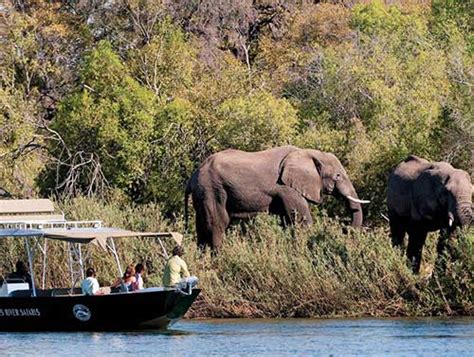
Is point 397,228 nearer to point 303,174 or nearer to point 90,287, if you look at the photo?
point 303,174

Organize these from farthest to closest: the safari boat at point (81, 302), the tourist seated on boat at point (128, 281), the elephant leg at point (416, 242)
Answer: the elephant leg at point (416, 242) → the tourist seated on boat at point (128, 281) → the safari boat at point (81, 302)

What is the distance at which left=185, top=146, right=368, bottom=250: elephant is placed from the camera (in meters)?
41.0

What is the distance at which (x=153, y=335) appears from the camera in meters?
33.8

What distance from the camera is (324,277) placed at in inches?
1409

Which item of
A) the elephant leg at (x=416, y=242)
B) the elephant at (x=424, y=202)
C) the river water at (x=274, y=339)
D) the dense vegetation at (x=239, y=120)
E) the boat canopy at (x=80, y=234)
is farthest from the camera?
the elephant leg at (x=416, y=242)

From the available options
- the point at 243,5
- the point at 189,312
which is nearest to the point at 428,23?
the point at 243,5

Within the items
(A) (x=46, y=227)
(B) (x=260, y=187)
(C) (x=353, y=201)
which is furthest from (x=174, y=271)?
(C) (x=353, y=201)

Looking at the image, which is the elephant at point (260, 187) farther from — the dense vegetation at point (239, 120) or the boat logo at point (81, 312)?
the boat logo at point (81, 312)

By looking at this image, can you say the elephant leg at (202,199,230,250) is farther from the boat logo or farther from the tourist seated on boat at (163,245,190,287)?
the boat logo

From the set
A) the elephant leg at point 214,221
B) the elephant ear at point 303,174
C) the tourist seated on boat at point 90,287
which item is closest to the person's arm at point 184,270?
the tourist seated on boat at point 90,287

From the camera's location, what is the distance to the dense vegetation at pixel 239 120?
36.0m

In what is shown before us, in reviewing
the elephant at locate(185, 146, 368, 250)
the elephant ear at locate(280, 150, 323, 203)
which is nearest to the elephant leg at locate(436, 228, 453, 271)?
the elephant at locate(185, 146, 368, 250)

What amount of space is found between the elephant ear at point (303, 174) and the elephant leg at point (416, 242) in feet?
11.0

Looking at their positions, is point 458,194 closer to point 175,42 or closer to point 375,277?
point 375,277
